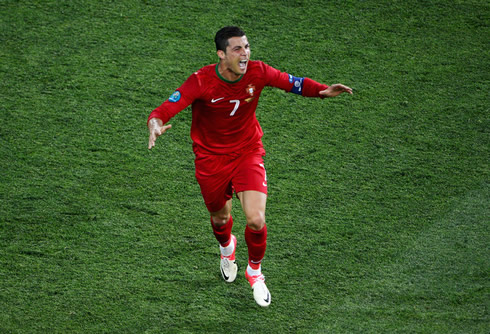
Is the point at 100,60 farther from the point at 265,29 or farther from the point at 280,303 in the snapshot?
the point at 280,303

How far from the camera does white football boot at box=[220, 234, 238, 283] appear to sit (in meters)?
4.62

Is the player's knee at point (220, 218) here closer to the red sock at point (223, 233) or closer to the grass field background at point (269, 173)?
the red sock at point (223, 233)

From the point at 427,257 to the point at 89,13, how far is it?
4.84m

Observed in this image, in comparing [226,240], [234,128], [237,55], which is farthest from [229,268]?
[237,55]

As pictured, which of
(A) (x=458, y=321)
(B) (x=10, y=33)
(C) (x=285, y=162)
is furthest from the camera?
(B) (x=10, y=33)

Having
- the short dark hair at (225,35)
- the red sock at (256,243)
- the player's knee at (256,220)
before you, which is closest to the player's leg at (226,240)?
the red sock at (256,243)

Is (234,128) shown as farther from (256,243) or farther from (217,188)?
(256,243)

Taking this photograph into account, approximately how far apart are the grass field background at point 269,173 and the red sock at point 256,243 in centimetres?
31

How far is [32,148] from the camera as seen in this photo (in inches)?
230

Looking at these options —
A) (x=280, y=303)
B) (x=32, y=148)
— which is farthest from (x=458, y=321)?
(x=32, y=148)

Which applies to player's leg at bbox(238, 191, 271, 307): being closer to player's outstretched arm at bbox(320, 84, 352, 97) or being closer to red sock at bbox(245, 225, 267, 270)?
red sock at bbox(245, 225, 267, 270)

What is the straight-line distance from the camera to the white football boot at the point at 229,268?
462 cm

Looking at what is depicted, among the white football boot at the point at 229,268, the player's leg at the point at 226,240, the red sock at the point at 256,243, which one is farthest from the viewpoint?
the white football boot at the point at 229,268

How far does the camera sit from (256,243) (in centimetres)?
428
